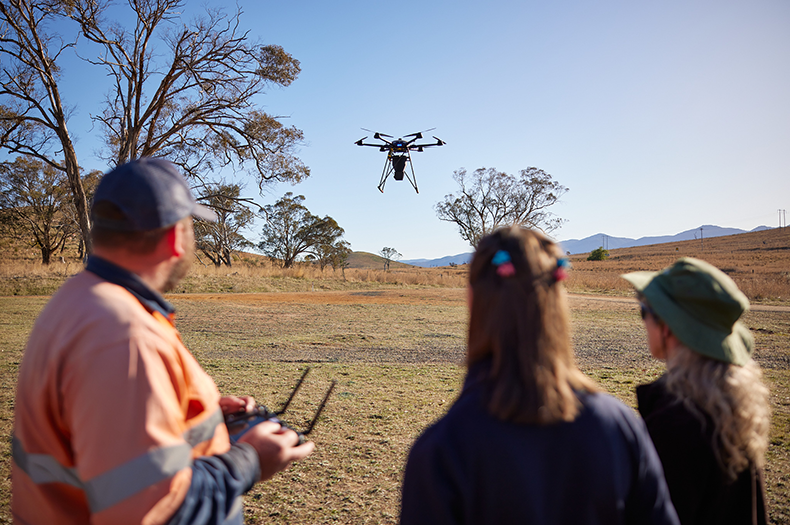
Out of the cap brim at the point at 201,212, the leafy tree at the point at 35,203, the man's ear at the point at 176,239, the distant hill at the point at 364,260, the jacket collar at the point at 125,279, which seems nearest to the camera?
the jacket collar at the point at 125,279

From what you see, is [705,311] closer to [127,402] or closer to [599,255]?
[127,402]

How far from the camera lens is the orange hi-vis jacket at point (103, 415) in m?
1.08

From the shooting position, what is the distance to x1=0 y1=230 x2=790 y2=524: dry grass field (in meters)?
3.46

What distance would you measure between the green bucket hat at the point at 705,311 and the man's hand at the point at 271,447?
1337mm

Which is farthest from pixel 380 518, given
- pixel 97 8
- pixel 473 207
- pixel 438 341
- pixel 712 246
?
pixel 712 246

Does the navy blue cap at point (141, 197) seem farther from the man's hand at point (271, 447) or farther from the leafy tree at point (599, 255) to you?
the leafy tree at point (599, 255)

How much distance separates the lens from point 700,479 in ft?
5.25

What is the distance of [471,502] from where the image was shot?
3.58ft

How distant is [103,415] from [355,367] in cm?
644

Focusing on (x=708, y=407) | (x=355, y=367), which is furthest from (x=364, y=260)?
(x=708, y=407)

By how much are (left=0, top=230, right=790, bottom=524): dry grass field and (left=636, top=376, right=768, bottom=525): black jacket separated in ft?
A: 6.46

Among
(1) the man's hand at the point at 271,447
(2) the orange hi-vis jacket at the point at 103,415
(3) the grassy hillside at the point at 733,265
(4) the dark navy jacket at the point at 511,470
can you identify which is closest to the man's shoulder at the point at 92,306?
(2) the orange hi-vis jacket at the point at 103,415

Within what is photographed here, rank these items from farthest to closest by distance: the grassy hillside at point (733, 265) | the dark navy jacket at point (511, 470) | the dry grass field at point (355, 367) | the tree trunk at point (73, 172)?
1. the grassy hillside at point (733, 265)
2. the tree trunk at point (73, 172)
3. the dry grass field at point (355, 367)
4. the dark navy jacket at point (511, 470)

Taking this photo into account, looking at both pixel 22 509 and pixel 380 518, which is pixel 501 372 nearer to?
pixel 22 509
